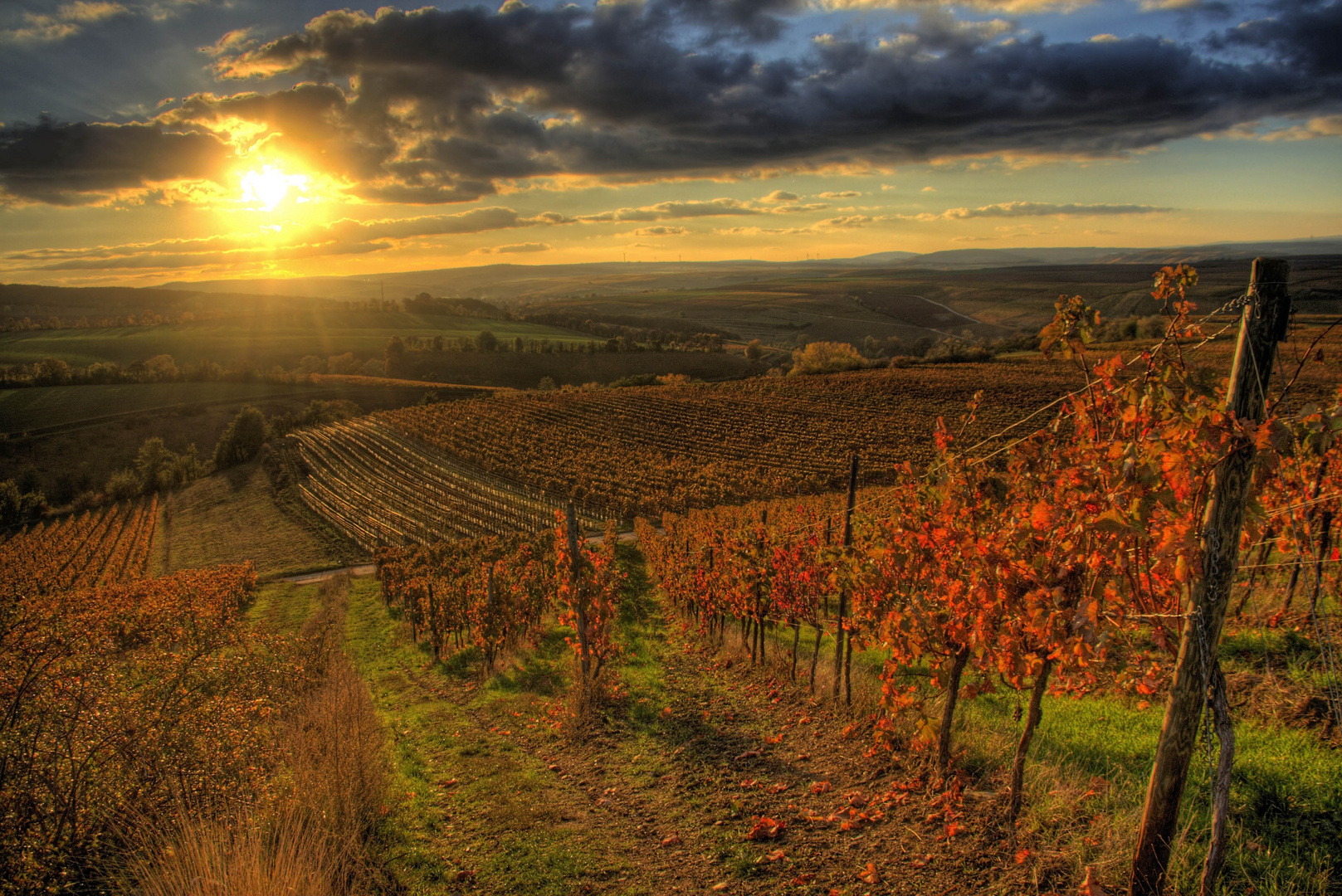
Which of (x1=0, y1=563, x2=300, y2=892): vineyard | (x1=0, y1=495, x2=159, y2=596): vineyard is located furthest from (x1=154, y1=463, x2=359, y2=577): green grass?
(x1=0, y1=563, x2=300, y2=892): vineyard

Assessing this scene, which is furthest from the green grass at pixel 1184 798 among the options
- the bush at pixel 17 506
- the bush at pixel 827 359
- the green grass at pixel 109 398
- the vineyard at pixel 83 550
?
the green grass at pixel 109 398

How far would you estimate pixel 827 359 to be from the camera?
83.2 m

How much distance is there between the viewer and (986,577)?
4895mm

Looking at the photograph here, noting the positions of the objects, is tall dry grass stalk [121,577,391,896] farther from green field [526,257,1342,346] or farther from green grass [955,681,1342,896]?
green field [526,257,1342,346]

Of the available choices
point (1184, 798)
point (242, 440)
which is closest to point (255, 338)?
point (242, 440)

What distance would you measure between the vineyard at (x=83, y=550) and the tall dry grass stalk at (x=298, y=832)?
24.8 m

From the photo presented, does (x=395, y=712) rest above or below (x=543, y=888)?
below

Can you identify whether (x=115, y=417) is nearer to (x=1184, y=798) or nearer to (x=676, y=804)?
(x=676, y=804)

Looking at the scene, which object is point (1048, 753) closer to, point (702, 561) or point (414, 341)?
point (702, 561)

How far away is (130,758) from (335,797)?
1.73 metres

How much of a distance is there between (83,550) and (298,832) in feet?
148

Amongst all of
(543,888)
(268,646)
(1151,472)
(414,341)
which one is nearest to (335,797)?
(543,888)

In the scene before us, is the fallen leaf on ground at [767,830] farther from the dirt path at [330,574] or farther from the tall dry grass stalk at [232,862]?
the dirt path at [330,574]

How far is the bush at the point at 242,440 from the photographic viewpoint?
62.4 meters
